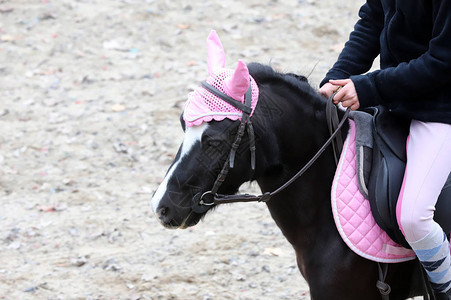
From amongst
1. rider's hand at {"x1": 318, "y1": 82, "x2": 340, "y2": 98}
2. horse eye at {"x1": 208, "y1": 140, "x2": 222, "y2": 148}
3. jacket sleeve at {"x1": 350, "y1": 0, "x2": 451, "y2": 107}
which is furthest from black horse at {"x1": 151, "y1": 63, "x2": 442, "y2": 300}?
jacket sleeve at {"x1": 350, "y1": 0, "x2": 451, "y2": 107}

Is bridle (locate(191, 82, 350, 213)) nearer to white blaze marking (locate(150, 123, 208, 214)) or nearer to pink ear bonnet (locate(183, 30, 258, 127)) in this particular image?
pink ear bonnet (locate(183, 30, 258, 127))

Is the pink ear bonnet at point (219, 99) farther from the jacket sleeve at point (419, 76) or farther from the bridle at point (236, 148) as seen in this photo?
the jacket sleeve at point (419, 76)

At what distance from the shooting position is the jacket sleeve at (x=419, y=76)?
2424 mm

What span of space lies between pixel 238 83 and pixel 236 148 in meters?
0.25

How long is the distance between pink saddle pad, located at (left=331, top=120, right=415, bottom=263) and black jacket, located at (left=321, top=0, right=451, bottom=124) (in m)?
0.33

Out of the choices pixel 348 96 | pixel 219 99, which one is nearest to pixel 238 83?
pixel 219 99

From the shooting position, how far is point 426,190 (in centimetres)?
252

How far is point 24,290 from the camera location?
4211 mm

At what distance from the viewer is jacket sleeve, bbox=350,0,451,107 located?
2.42 m

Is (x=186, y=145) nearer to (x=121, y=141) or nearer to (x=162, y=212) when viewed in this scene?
(x=162, y=212)

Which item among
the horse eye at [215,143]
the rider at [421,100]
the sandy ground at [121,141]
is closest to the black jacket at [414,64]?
the rider at [421,100]

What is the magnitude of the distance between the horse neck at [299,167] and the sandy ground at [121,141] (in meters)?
0.33

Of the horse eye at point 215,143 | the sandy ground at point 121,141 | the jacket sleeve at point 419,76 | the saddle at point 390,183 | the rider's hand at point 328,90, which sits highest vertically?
the jacket sleeve at point 419,76

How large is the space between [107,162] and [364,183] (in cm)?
355
